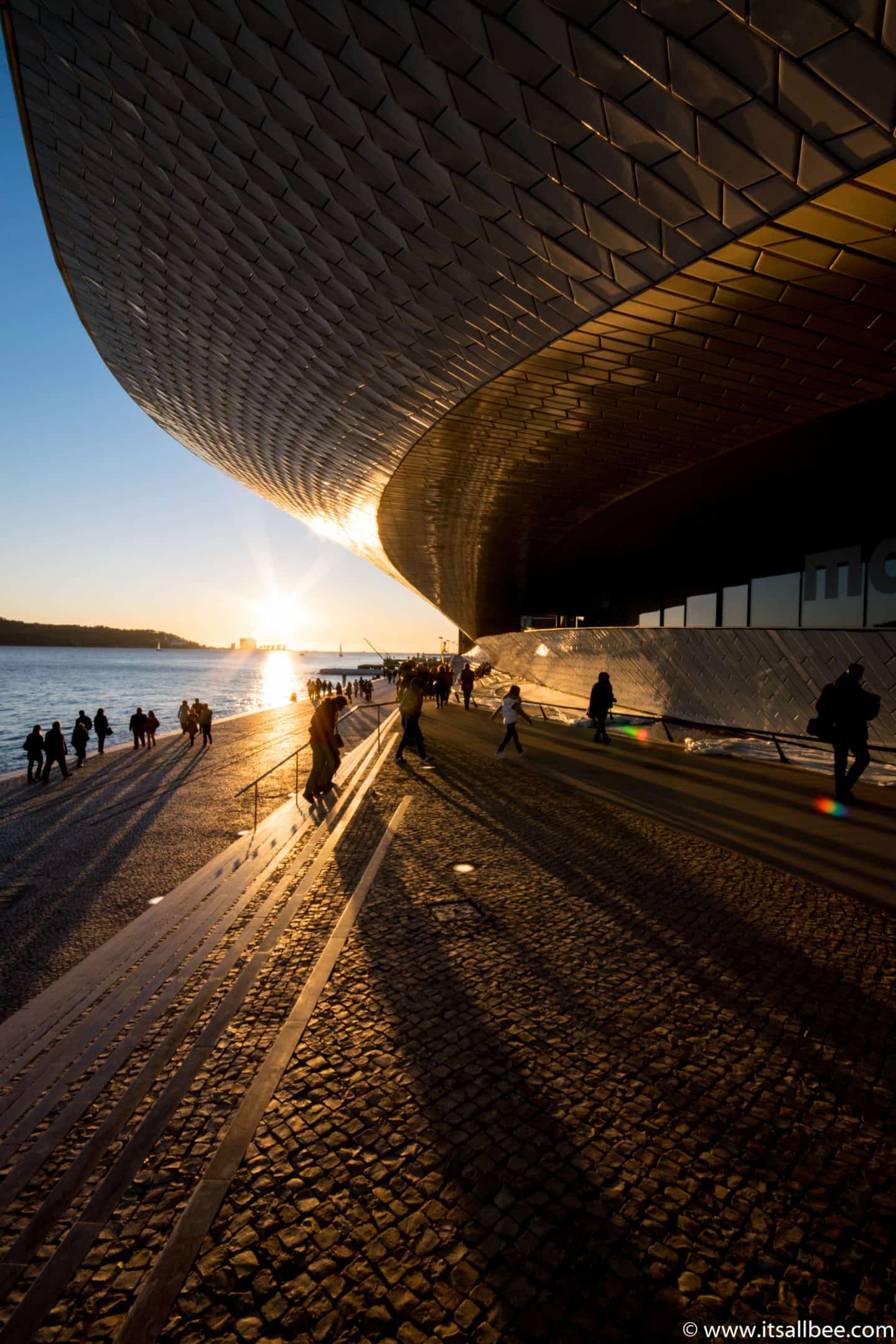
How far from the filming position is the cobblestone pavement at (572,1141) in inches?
68.9

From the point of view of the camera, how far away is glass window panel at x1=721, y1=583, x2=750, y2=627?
1638 centimetres

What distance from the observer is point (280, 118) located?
282 inches

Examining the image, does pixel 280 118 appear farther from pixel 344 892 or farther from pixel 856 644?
pixel 856 644

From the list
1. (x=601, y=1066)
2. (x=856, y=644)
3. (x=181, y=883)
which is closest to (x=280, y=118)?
(x=181, y=883)

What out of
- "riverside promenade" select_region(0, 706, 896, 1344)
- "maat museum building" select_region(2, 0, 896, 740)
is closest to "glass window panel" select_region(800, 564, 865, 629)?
"maat museum building" select_region(2, 0, 896, 740)

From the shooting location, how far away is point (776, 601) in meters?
15.2

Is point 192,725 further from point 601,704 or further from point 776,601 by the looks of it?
point 776,601

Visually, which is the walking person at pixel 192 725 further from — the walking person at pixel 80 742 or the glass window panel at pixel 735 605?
the glass window panel at pixel 735 605

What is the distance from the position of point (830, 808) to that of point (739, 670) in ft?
18.9

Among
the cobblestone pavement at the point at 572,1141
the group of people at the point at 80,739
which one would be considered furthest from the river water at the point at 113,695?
the cobblestone pavement at the point at 572,1141

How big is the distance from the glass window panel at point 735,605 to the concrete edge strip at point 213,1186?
15629 millimetres

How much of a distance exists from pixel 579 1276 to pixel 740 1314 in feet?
1.42

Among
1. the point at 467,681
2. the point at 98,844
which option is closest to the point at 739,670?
the point at 467,681

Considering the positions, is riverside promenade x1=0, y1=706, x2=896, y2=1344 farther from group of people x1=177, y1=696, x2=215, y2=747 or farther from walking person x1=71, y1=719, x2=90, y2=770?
group of people x1=177, y1=696, x2=215, y2=747
